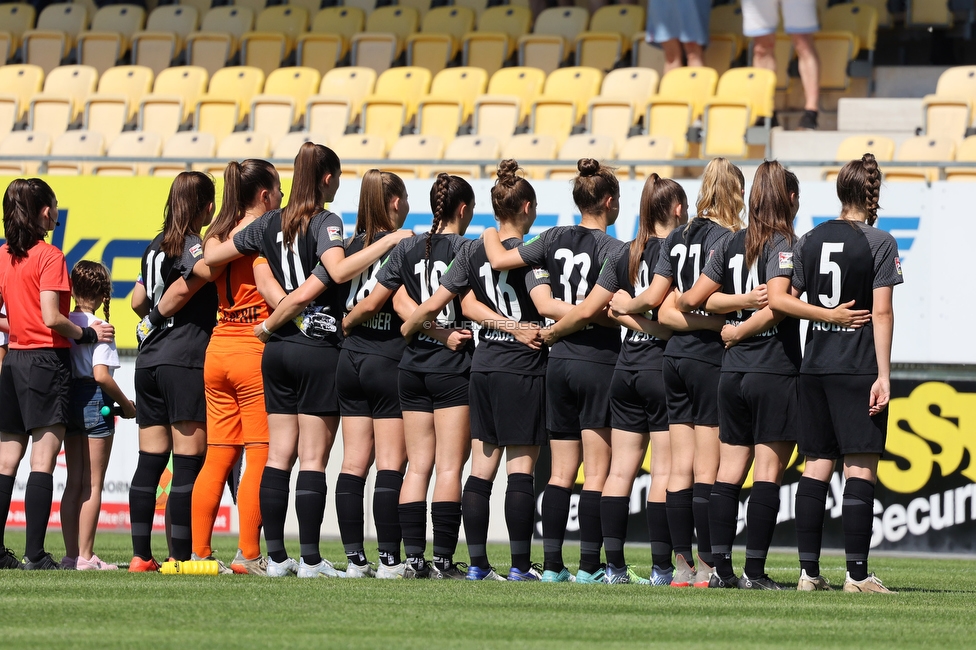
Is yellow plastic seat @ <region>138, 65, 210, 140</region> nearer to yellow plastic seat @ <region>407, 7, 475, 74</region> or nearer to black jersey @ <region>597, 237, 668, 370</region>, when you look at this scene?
yellow plastic seat @ <region>407, 7, 475, 74</region>

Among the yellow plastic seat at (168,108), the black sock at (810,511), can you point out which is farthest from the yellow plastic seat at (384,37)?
the black sock at (810,511)

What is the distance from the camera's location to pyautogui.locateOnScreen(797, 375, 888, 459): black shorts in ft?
21.0

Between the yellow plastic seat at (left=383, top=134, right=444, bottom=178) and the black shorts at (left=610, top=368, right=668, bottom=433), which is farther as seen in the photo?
the yellow plastic seat at (left=383, top=134, right=444, bottom=178)

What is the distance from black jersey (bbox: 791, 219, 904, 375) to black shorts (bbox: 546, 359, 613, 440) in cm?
98

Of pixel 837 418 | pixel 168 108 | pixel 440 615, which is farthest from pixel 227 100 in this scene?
pixel 440 615

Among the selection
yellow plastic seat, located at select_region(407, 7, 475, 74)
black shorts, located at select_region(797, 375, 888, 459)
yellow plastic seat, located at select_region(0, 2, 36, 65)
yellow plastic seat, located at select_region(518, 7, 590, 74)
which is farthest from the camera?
yellow plastic seat, located at select_region(0, 2, 36, 65)

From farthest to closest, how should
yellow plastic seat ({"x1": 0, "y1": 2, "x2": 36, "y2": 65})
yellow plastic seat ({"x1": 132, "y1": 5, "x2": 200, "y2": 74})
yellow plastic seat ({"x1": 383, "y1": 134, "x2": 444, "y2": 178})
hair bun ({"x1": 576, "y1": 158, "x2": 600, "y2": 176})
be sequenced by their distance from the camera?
yellow plastic seat ({"x1": 0, "y1": 2, "x2": 36, "y2": 65})
yellow plastic seat ({"x1": 132, "y1": 5, "x2": 200, "y2": 74})
yellow plastic seat ({"x1": 383, "y1": 134, "x2": 444, "y2": 178})
hair bun ({"x1": 576, "y1": 158, "x2": 600, "y2": 176})

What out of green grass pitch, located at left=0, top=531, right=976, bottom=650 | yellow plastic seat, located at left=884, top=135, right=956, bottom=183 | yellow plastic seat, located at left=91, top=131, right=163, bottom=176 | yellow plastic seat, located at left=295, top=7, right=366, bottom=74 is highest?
yellow plastic seat, located at left=295, top=7, right=366, bottom=74

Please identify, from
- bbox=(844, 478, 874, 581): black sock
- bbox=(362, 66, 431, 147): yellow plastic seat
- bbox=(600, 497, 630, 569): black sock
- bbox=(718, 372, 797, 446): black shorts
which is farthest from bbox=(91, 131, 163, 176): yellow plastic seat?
bbox=(844, 478, 874, 581): black sock

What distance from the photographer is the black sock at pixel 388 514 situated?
6938mm

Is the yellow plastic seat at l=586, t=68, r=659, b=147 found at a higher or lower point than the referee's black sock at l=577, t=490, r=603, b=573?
higher

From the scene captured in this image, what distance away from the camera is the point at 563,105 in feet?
47.0

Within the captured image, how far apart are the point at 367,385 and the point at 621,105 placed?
7881mm

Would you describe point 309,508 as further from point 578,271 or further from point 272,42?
point 272,42
